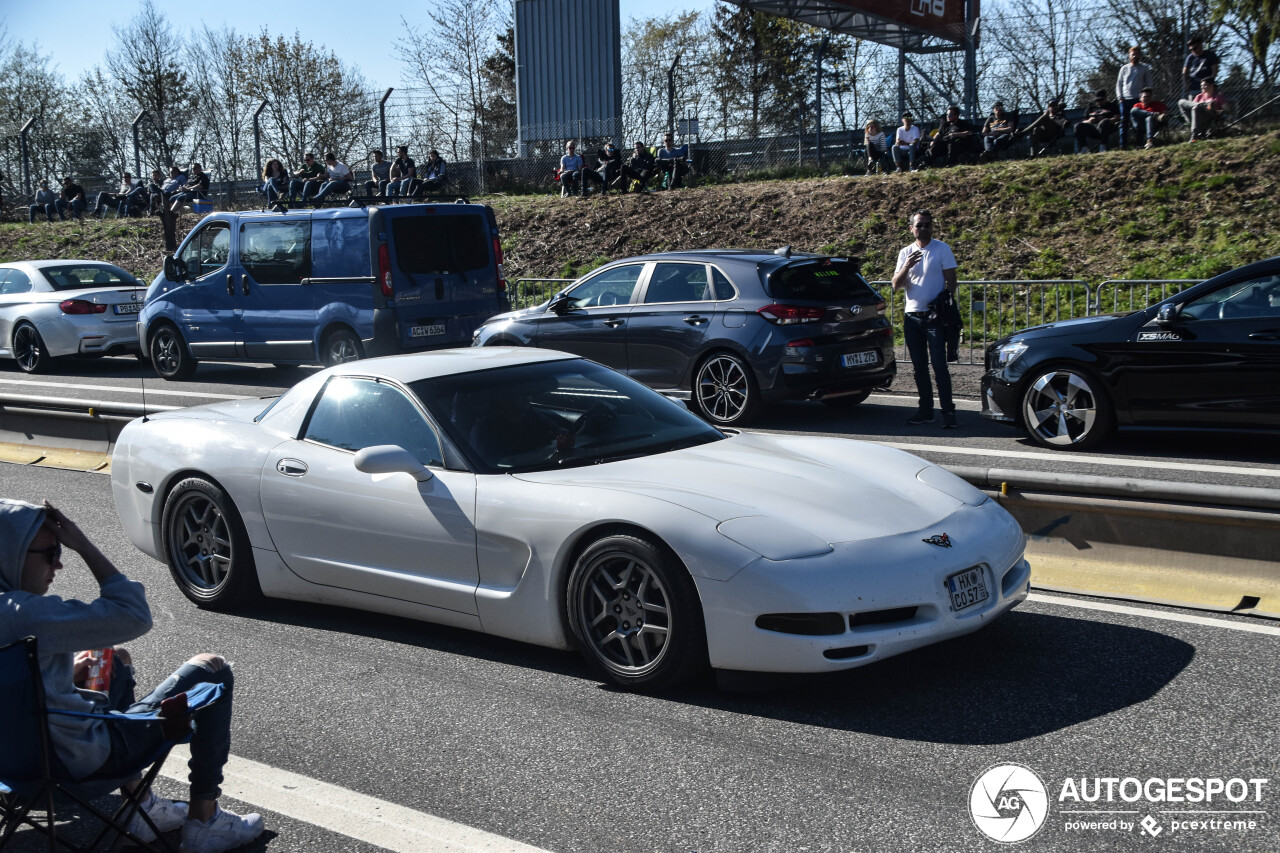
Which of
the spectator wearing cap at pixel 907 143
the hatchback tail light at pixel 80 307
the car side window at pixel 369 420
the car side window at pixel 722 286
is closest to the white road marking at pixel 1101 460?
the car side window at pixel 722 286

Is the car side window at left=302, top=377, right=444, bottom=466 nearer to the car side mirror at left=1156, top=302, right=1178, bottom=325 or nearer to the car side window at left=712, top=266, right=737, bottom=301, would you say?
the car side window at left=712, top=266, right=737, bottom=301

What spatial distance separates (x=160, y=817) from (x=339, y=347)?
37.2 ft

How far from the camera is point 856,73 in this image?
26.5 meters

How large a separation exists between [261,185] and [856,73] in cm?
1491

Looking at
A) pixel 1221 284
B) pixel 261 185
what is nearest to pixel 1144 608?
pixel 1221 284

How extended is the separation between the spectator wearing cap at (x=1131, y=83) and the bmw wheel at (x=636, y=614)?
18327 millimetres

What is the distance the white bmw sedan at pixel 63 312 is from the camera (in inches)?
691

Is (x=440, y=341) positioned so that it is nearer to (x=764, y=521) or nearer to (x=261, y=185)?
(x=764, y=521)

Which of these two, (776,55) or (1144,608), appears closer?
(1144,608)

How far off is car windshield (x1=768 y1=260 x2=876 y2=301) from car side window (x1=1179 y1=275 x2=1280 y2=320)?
304cm

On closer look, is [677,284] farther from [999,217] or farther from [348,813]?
[999,217]

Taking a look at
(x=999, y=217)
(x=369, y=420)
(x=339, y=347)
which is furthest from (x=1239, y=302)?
(x=999, y=217)

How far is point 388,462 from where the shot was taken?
5203mm

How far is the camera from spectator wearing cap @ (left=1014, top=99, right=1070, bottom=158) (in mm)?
21453
